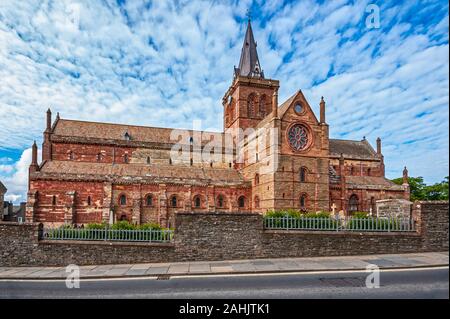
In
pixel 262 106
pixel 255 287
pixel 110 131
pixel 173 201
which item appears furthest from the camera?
pixel 262 106

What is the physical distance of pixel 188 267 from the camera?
42.7 feet

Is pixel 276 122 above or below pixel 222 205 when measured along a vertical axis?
above

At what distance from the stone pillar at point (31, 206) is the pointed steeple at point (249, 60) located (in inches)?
1260

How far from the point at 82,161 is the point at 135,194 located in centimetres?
994

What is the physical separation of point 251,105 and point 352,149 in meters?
17.6

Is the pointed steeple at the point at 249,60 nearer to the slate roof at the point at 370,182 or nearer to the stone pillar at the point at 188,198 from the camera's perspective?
the slate roof at the point at 370,182

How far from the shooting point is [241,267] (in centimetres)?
1259

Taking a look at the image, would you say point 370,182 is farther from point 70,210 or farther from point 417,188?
point 70,210

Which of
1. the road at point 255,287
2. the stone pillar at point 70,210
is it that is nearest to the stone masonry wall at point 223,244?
the road at point 255,287

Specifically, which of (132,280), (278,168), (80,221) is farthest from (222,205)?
(132,280)

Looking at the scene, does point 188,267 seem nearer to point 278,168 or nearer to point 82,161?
→ point 278,168

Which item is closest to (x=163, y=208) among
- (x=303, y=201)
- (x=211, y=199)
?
(x=211, y=199)

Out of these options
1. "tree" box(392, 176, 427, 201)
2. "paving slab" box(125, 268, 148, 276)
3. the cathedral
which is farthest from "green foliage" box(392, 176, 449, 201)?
"paving slab" box(125, 268, 148, 276)

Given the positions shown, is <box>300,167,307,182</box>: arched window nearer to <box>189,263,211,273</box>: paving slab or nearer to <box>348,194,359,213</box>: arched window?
<box>348,194,359,213</box>: arched window
